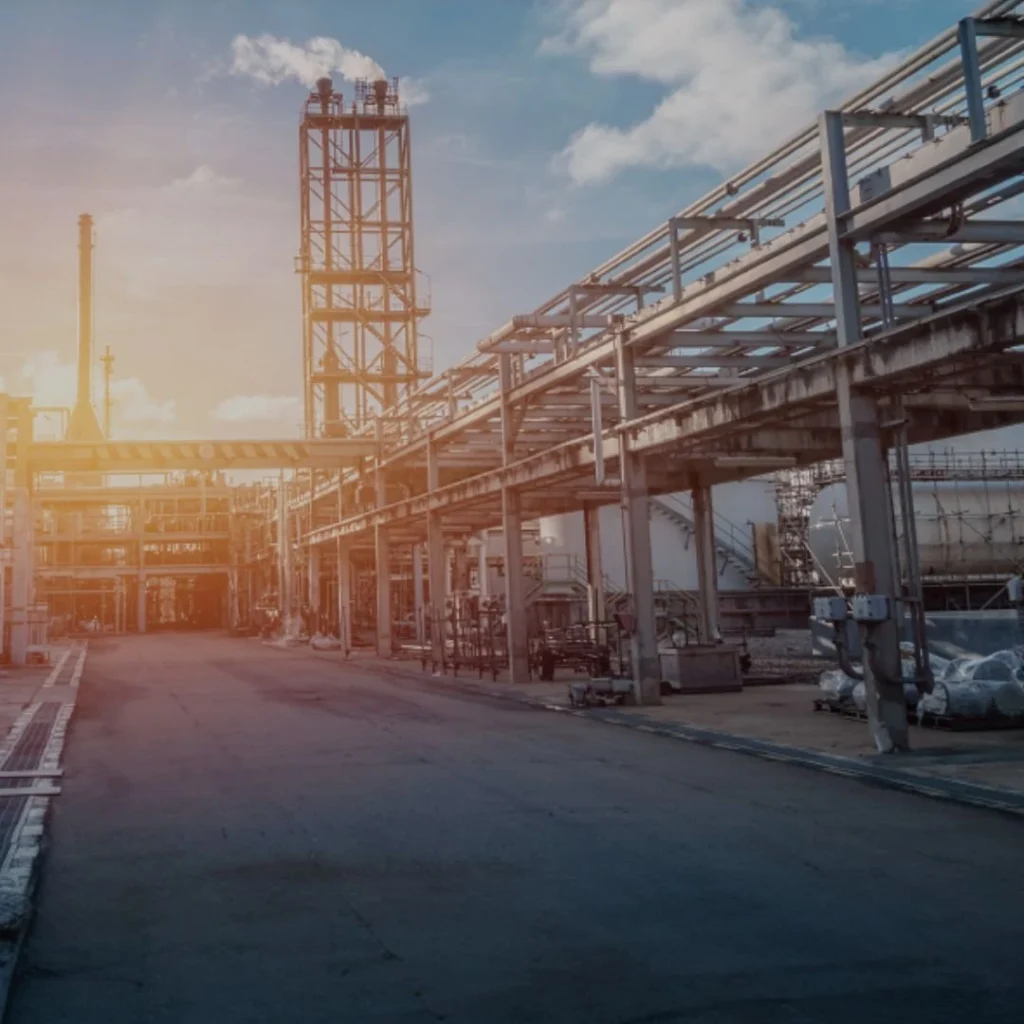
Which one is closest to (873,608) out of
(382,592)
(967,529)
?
(967,529)

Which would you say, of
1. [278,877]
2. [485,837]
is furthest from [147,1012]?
[485,837]

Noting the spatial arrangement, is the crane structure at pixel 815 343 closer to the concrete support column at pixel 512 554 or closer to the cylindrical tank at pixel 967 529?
the concrete support column at pixel 512 554

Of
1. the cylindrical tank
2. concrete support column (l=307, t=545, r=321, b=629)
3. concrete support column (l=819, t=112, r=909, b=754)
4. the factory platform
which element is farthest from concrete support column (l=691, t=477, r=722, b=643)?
concrete support column (l=307, t=545, r=321, b=629)

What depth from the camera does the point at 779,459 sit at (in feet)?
69.0

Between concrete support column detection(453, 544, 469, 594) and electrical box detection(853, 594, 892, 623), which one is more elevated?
concrete support column detection(453, 544, 469, 594)

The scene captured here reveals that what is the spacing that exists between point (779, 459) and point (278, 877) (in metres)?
16.3

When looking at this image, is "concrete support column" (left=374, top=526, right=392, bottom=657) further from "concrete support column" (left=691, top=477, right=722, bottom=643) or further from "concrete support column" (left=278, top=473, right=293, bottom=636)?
"concrete support column" (left=278, top=473, right=293, bottom=636)

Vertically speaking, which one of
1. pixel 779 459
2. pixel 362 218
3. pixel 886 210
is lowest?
pixel 779 459

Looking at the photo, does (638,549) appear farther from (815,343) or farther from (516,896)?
(516,896)

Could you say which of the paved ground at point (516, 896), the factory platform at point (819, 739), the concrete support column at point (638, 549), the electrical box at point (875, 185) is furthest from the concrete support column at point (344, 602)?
the electrical box at point (875, 185)

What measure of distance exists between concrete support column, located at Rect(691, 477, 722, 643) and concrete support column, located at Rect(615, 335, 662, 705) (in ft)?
21.4

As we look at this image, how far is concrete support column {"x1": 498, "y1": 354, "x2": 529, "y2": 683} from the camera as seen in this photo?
2175 cm

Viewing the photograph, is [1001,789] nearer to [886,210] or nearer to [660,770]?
[660,770]

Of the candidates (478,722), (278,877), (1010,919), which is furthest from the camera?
(478,722)
